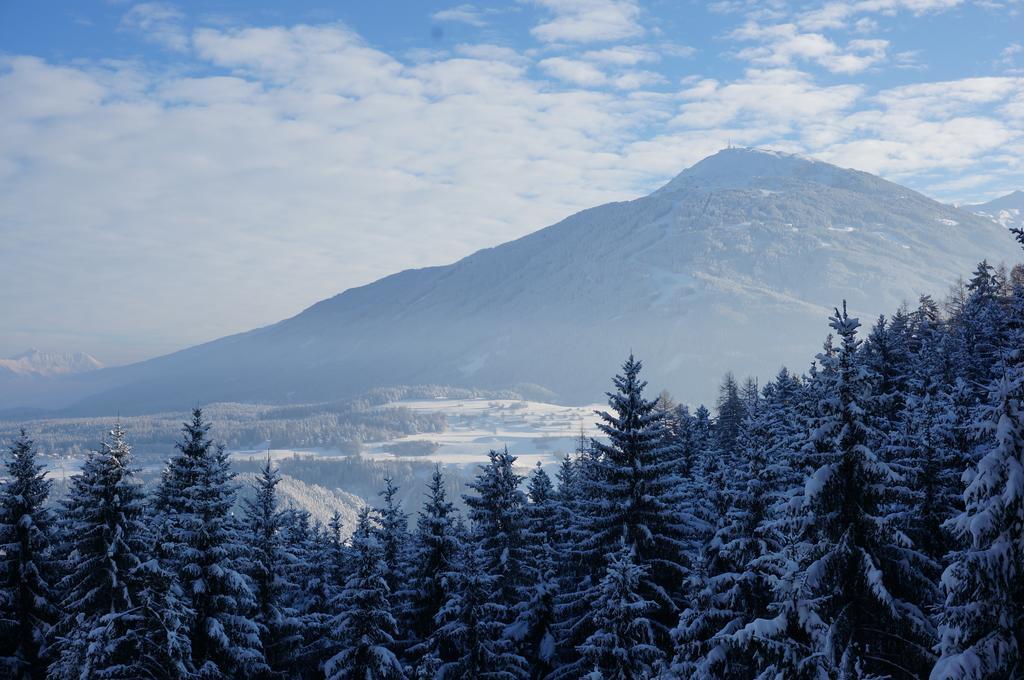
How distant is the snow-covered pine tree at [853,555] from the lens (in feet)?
50.0

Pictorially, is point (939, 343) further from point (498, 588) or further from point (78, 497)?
point (78, 497)

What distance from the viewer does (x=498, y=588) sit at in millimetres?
30000

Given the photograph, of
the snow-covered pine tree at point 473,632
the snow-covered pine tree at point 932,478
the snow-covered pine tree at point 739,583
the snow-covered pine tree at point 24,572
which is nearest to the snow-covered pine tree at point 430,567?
the snow-covered pine tree at point 473,632

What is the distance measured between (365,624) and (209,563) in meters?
5.65

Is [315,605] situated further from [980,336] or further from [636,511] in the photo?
[980,336]

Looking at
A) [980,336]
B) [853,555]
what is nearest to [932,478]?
[853,555]

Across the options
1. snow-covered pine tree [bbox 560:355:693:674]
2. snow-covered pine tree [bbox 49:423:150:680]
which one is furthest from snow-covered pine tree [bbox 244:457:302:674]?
snow-covered pine tree [bbox 560:355:693:674]

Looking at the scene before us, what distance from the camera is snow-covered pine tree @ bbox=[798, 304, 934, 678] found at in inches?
600

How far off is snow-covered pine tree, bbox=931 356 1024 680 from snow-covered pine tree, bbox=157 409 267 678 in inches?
810

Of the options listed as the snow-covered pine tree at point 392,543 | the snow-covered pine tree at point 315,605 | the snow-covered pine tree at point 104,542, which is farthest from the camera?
the snow-covered pine tree at point 392,543

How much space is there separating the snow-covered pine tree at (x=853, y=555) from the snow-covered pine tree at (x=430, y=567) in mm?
16490

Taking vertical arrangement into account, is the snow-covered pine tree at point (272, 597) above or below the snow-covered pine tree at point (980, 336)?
below

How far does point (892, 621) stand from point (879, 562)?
1.20 meters

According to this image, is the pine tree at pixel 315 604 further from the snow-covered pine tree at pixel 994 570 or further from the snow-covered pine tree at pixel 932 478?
the snow-covered pine tree at pixel 994 570
